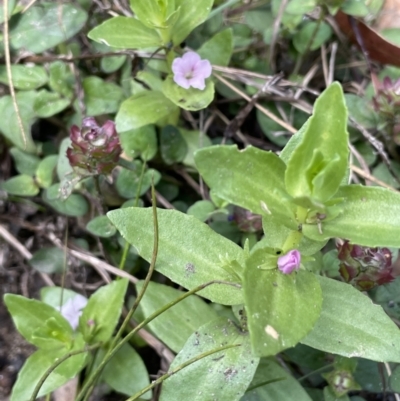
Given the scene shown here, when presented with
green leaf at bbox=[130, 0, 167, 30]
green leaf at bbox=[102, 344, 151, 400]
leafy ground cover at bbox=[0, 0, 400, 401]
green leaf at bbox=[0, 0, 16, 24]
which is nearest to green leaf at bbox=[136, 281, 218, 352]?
leafy ground cover at bbox=[0, 0, 400, 401]

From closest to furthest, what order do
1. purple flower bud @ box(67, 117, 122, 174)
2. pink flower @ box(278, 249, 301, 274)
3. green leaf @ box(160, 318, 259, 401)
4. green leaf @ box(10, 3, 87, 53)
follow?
pink flower @ box(278, 249, 301, 274), green leaf @ box(160, 318, 259, 401), purple flower bud @ box(67, 117, 122, 174), green leaf @ box(10, 3, 87, 53)

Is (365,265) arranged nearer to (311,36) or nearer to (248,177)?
(248,177)

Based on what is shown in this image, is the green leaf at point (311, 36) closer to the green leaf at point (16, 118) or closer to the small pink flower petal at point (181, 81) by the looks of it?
the small pink flower petal at point (181, 81)

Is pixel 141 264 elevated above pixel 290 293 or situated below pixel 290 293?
below

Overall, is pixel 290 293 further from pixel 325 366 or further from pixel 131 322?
pixel 131 322

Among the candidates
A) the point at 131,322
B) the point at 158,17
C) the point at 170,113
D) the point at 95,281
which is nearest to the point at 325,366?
the point at 131,322

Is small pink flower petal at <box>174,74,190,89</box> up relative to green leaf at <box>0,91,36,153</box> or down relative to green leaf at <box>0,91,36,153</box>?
up

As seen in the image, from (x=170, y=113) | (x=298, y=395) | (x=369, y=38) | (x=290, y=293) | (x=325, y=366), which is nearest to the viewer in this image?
(x=290, y=293)

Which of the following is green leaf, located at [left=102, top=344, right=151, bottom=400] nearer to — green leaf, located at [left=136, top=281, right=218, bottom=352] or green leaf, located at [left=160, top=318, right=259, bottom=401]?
green leaf, located at [left=136, top=281, right=218, bottom=352]
